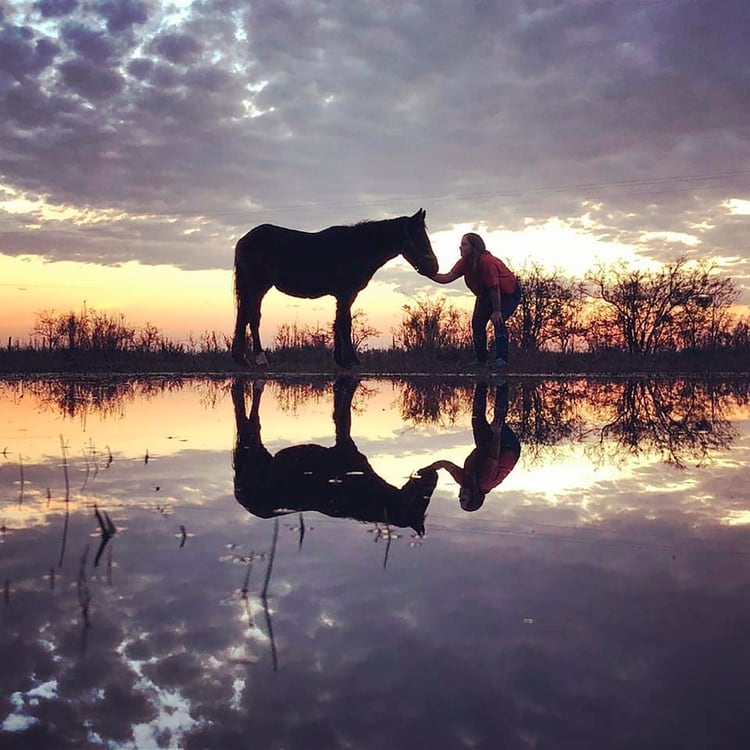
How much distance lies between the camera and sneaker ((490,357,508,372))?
14.1 metres

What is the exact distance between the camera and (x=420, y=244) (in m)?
12.1

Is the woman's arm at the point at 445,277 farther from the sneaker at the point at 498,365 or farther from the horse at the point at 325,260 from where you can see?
the sneaker at the point at 498,365

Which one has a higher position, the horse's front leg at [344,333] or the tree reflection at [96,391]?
the horse's front leg at [344,333]

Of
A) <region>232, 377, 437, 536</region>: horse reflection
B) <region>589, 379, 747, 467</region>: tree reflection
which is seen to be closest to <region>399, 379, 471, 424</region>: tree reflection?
<region>589, 379, 747, 467</region>: tree reflection

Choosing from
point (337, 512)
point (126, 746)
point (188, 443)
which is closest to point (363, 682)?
point (126, 746)

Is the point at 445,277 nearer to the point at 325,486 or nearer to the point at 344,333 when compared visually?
the point at 344,333

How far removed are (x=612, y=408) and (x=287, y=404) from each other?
3.65 meters

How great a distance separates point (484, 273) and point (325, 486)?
29.5 feet

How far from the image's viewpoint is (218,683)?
1626 mm

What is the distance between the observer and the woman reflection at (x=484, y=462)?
370 centimetres

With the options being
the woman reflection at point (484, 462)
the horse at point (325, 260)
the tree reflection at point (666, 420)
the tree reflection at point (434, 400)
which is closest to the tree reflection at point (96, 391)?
the horse at point (325, 260)

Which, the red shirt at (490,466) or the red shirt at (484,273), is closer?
the red shirt at (490,466)

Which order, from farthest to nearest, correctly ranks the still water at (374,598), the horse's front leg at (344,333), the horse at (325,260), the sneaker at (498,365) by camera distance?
the sneaker at (498,365), the horse's front leg at (344,333), the horse at (325,260), the still water at (374,598)

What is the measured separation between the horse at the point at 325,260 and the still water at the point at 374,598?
7.55 meters
